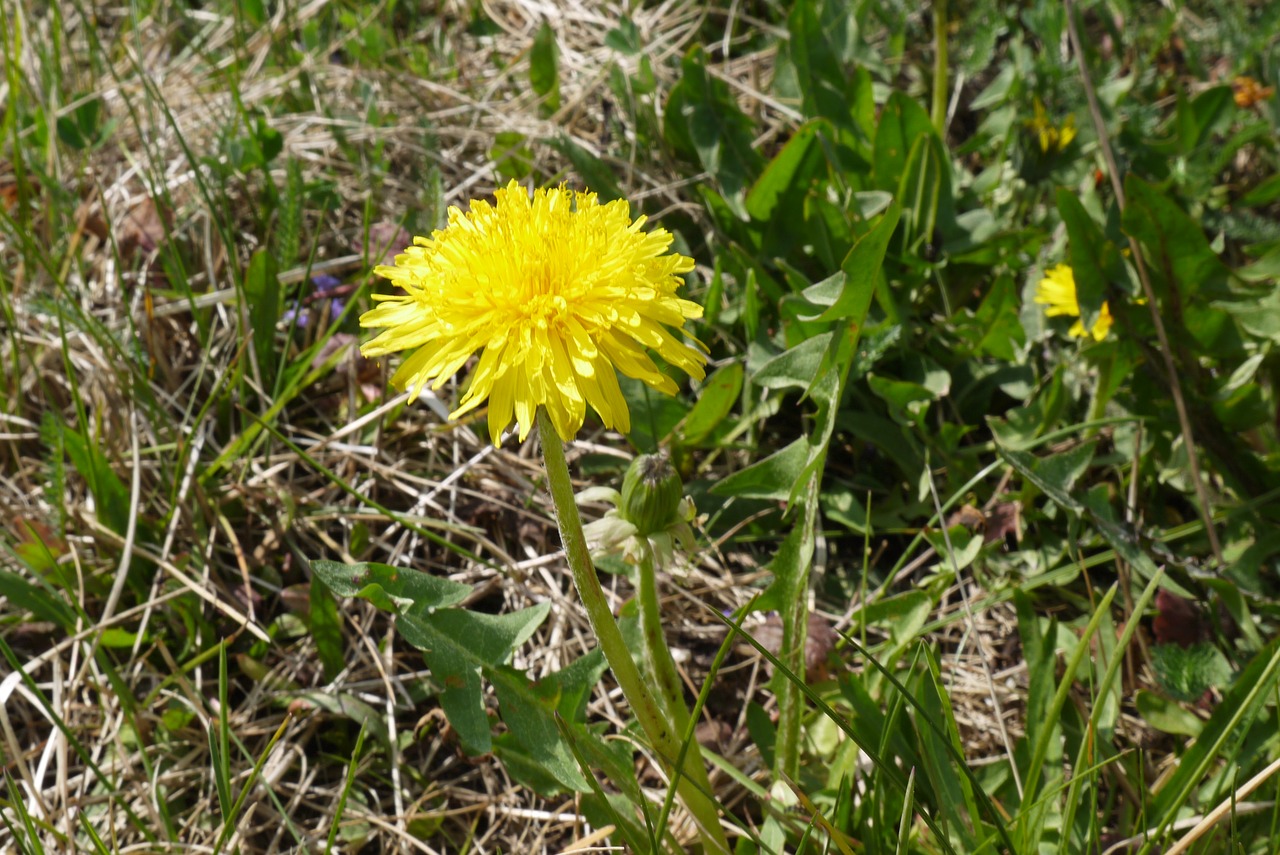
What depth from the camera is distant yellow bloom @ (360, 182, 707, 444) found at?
137 centimetres

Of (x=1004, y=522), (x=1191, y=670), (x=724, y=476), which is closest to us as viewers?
(x=1191, y=670)

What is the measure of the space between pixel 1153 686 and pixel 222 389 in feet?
7.61

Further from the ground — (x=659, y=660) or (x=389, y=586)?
(x=389, y=586)

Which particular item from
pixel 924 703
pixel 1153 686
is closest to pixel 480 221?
pixel 924 703

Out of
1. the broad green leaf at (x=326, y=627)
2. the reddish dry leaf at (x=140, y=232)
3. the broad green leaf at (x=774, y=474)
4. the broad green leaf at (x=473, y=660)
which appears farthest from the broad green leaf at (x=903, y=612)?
the reddish dry leaf at (x=140, y=232)

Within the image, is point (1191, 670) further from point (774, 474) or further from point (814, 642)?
point (774, 474)

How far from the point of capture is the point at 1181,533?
221cm

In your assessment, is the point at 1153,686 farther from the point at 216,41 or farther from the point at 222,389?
the point at 216,41

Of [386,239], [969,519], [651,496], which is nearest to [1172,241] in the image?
[969,519]

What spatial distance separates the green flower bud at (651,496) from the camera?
1516 mm

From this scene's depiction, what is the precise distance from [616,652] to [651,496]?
0.76 ft

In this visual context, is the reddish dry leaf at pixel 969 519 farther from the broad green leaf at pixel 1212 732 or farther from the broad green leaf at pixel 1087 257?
the broad green leaf at pixel 1212 732

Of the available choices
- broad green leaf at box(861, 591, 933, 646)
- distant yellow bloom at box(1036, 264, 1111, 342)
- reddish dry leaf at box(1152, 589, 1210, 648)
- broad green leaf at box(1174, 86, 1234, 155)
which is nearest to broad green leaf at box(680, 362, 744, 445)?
broad green leaf at box(861, 591, 933, 646)

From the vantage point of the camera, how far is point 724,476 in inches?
101
